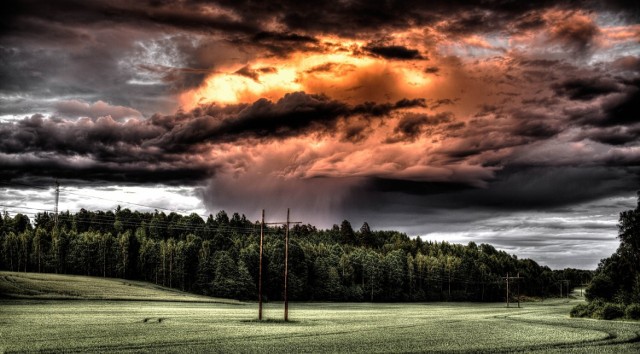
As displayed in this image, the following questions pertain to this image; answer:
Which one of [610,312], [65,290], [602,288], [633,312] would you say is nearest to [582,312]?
[610,312]

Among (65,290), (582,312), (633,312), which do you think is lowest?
(582,312)

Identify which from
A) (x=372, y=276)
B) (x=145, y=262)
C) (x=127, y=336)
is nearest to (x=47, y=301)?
(x=127, y=336)

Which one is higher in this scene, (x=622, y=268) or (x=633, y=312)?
(x=622, y=268)

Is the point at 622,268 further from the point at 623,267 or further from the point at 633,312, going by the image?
the point at 633,312

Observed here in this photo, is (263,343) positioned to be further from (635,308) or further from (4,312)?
(635,308)

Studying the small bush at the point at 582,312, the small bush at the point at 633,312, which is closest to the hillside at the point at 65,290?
the small bush at the point at 582,312

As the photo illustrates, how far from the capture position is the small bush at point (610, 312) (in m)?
84.8

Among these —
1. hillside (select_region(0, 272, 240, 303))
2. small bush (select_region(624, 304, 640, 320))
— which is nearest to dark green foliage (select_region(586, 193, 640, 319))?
small bush (select_region(624, 304, 640, 320))

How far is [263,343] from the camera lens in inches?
1672

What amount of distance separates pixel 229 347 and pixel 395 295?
16579cm

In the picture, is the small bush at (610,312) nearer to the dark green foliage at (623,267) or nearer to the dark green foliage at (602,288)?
the dark green foliage at (623,267)

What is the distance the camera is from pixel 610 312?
8531 centimetres

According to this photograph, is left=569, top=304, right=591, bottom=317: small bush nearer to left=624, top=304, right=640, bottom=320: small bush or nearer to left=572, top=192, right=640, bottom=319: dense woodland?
left=624, top=304, right=640, bottom=320: small bush

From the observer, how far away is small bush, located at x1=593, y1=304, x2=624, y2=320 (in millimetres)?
84812
